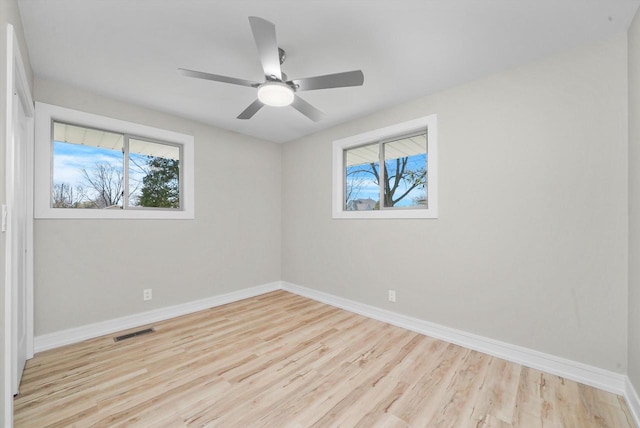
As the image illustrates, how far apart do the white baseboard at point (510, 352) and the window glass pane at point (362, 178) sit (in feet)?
4.34

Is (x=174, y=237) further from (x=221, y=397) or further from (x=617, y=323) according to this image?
(x=617, y=323)

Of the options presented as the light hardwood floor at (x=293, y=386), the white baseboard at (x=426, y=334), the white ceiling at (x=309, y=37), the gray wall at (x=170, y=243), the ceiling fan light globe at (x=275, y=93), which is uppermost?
the white ceiling at (x=309, y=37)

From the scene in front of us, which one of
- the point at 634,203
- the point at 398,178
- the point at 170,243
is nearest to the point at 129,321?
the point at 170,243

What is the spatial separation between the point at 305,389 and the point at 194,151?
306 cm

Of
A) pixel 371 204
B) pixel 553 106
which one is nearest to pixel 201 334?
pixel 371 204

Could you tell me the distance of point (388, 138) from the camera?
10.8 feet

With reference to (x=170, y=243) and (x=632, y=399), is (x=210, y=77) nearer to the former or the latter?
(x=170, y=243)

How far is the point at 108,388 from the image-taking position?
6.31 ft

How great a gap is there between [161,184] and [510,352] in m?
4.13

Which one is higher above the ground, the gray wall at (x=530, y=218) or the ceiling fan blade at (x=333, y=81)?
the ceiling fan blade at (x=333, y=81)

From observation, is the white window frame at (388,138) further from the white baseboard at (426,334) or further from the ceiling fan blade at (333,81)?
the ceiling fan blade at (333,81)

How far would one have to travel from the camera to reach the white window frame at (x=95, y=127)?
2.48 m

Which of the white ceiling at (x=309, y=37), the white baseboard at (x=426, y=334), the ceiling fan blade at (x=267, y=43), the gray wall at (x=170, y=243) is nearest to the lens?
the ceiling fan blade at (x=267, y=43)

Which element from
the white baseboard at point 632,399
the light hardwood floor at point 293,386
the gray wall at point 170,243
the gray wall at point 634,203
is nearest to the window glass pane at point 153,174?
the gray wall at point 170,243
